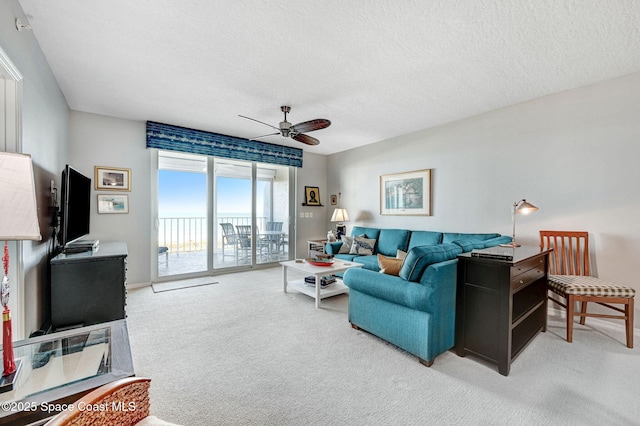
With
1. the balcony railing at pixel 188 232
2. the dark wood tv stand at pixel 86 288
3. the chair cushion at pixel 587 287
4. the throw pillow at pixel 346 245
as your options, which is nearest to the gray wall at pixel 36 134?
the dark wood tv stand at pixel 86 288

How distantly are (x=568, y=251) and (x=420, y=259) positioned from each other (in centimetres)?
222

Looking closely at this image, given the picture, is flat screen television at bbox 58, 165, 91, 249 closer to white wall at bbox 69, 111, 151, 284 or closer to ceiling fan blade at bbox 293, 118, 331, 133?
white wall at bbox 69, 111, 151, 284

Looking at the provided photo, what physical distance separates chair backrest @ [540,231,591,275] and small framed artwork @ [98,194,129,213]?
218 inches

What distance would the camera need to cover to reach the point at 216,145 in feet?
16.0

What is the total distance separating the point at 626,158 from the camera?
2717mm

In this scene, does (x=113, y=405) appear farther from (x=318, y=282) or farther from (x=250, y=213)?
(x=250, y=213)

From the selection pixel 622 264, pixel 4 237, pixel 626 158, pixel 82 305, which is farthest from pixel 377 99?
pixel 82 305

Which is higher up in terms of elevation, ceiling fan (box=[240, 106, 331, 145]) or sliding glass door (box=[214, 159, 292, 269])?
ceiling fan (box=[240, 106, 331, 145])

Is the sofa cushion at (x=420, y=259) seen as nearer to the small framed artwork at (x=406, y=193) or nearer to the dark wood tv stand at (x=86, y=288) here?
the small framed artwork at (x=406, y=193)

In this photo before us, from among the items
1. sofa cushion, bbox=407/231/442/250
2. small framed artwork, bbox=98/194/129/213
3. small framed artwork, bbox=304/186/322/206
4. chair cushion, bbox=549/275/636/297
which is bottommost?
chair cushion, bbox=549/275/636/297

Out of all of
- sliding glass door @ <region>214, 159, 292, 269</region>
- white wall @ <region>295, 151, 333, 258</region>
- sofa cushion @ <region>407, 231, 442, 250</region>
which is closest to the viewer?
sofa cushion @ <region>407, 231, 442, 250</region>

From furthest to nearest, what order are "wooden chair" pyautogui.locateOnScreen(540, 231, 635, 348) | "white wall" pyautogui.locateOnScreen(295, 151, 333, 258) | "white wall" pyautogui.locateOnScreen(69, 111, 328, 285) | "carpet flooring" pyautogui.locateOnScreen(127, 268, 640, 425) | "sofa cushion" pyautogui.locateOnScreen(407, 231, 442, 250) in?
"white wall" pyautogui.locateOnScreen(295, 151, 333, 258), "sofa cushion" pyautogui.locateOnScreen(407, 231, 442, 250), "white wall" pyautogui.locateOnScreen(69, 111, 328, 285), "wooden chair" pyautogui.locateOnScreen(540, 231, 635, 348), "carpet flooring" pyautogui.locateOnScreen(127, 268, 640, 425)

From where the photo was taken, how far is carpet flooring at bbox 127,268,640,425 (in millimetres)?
1583

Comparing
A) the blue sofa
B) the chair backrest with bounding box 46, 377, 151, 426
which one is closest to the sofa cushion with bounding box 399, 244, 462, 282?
the blue sofa
